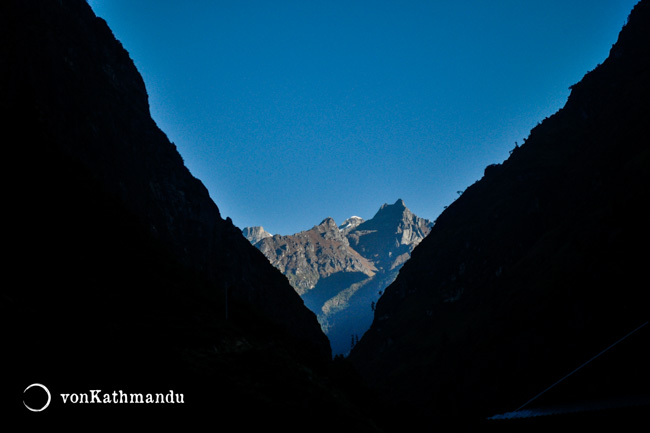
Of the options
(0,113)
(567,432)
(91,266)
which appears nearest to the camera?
(567,432)

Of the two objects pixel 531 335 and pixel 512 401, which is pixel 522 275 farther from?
pixel 512 401

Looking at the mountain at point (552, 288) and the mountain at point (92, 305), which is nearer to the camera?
the mountain at point (92, 305)

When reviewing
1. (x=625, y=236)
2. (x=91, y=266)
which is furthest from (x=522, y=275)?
(x=91, y=266)

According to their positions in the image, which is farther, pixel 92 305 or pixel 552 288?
pixel 552 288

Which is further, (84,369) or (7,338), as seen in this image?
(84,369)

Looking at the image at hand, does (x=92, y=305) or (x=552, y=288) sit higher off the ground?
(x=92, y=305)

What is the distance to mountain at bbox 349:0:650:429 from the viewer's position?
7738 cm

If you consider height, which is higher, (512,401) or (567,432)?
(567,432)

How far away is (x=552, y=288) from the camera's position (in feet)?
352

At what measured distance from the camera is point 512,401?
84.9m

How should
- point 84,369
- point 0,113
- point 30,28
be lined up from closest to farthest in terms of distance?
point 84,369, point 0,113, point 30,28

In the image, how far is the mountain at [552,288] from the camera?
77.4 m

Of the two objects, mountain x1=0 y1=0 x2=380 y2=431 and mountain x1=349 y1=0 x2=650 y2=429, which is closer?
mountain x1=0 y1=0 x2=380 y2=431

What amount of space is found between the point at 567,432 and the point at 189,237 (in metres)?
102
